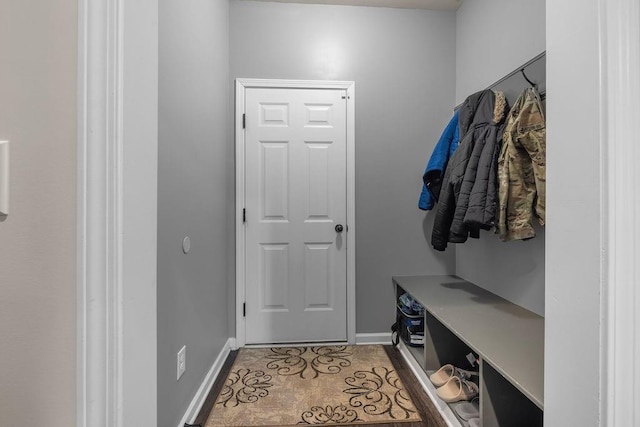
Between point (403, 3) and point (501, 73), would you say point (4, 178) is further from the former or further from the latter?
point (403, 3)

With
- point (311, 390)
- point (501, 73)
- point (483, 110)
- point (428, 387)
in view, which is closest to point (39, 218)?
point (311, 390)

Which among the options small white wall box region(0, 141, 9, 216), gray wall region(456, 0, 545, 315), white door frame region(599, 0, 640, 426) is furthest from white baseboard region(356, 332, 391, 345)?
small white wall box region(0, 141, 9, 216)

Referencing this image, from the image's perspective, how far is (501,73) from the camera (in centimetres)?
196

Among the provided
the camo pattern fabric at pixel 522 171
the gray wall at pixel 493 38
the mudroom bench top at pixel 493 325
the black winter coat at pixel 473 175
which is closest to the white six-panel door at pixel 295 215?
the mudroom bench top at pixel 493 325

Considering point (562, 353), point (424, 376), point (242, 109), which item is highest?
point (242, 109)

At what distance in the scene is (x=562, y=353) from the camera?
2.32 ft

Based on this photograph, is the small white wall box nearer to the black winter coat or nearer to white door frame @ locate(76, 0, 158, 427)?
white door frame @ locate(76, 0, 158, 427)

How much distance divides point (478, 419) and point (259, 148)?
2162mm

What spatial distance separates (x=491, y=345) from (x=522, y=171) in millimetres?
877

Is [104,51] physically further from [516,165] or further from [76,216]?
[516,165]

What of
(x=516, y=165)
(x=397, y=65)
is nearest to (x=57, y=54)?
(x=516, y=165)

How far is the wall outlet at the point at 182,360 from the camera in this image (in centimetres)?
147

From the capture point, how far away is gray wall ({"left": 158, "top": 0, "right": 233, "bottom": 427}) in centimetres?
134

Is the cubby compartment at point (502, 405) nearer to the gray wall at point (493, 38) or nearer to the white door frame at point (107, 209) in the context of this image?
the white door frame at point (107, 209)
